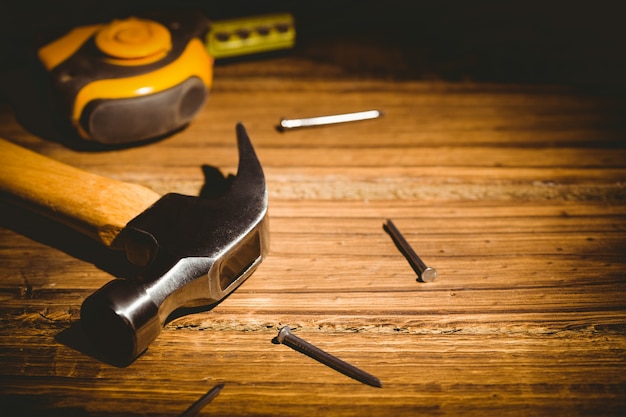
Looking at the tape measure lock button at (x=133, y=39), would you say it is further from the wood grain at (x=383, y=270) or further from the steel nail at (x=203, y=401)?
the steel nail at (x=203, y=401)

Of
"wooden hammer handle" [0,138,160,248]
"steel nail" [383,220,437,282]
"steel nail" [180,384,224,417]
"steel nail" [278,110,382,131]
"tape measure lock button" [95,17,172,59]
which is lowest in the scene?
"steel nail" [180,384,224,417]

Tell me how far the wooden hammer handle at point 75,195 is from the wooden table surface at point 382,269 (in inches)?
3.7

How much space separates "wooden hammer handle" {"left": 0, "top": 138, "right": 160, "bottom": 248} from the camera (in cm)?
82

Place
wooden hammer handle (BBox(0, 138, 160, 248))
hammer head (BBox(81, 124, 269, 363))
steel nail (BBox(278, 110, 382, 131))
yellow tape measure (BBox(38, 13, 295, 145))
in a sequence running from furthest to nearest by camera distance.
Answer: steel nail (BBox(278, 110, 382, 131))
yellow tape measure (BBox(38, 13, 295, 145))
wooden hammer handle (BBox(0, 138, 160, 248))
hammer head (BBox(81, 124, 269, 363))

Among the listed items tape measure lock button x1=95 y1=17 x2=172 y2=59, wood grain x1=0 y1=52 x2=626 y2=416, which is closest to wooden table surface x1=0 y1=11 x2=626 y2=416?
wood grain x1=0 y1=52 x2=626 y2=416

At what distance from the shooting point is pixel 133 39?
1.13 metres

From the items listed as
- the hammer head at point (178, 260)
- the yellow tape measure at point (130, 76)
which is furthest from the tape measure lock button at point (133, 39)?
the hammer head at point (178, 260)

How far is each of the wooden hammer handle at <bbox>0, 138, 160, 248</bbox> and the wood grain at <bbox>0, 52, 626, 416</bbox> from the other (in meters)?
0.09

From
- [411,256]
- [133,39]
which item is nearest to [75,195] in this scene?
[133,39]

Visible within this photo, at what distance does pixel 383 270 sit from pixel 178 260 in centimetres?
34

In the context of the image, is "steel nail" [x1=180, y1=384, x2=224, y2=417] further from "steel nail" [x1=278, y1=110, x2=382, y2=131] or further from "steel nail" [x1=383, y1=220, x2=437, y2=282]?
"steel nail" [x1=278, y1=110, x2=382, y2=131]

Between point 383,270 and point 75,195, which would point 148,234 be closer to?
point 75,195

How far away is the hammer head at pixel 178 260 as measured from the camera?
0.68m

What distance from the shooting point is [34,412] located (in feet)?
2.27
